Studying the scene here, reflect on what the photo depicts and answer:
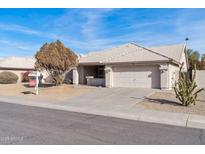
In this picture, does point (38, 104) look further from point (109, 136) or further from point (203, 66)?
point (203, 66)

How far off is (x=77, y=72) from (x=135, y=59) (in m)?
8.35

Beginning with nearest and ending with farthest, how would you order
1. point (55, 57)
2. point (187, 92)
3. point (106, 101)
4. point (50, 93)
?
1. point (187, 92)
2. point (106, 101)
3. point (50, 93)
4. point (55, 57)

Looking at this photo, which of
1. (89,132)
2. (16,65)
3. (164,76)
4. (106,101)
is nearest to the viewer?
(89,132)

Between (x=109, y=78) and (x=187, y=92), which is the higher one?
(x=109, y=78)

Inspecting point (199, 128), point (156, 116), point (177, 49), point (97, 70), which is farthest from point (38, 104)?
point (177, 49)

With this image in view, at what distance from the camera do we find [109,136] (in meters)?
6.00

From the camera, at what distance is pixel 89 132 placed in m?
6.43

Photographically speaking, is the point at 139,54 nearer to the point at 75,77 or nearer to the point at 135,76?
the point at 135,76

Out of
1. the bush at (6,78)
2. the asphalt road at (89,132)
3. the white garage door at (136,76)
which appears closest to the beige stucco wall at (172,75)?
the white garage door at (136,76)

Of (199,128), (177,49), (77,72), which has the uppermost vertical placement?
(177,49)

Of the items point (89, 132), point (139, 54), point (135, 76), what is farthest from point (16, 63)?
point (89, 132)

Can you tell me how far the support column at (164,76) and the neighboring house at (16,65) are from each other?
24.7 metres

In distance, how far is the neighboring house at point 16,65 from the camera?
1265 inches

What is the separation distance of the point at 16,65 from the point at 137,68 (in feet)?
75.2
